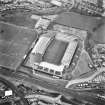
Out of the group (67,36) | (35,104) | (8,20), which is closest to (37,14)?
(8,20)

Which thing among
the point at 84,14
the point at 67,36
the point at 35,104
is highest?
the point at 84,14

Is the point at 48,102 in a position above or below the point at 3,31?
below

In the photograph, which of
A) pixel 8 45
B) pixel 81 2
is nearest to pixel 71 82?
pixel 8 45

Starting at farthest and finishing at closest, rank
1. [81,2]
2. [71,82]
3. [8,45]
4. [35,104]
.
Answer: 1. [81,2]
2. [8,45]
3. [71,82]
4. [35,104]

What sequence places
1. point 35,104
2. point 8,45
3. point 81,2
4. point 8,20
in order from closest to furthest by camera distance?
point 35,104, point 8,45, point 8,20, point 81,2

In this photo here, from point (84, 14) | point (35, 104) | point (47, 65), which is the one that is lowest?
point (35, 104)

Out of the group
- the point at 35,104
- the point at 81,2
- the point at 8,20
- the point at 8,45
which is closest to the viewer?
the point at 35,104

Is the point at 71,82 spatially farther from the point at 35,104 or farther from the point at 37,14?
the point at 37,14

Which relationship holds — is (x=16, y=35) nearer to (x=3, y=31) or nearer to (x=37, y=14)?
(x=3, y=31)

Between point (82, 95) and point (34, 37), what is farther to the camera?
point (34, 37)
